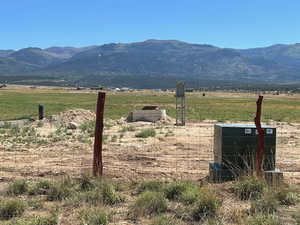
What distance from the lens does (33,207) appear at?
779 centimetres

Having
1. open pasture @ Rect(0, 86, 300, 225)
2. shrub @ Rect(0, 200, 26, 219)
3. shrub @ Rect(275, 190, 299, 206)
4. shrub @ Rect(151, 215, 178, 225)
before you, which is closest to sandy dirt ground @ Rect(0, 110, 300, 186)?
open pasture @ Rect(0, 86, 300, 225)

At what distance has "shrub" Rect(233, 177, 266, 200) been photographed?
8227 mm

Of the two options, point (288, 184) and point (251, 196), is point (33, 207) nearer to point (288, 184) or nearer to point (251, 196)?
point (251, 196)

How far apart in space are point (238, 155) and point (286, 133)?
541 inches

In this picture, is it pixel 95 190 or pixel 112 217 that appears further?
pixel 95 190

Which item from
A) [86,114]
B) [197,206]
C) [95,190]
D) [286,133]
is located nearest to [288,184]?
[197,206]

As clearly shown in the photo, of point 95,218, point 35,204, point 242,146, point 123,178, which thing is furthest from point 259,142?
point 35,204

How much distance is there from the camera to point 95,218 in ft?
22.3

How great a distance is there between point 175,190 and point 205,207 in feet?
4.02

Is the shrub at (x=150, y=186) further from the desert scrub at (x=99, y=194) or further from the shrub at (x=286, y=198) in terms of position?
the shrub at (x=286, y=198)

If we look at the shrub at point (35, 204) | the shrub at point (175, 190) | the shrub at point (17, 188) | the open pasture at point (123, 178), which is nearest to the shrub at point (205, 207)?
the open pasture at point (123, 178)

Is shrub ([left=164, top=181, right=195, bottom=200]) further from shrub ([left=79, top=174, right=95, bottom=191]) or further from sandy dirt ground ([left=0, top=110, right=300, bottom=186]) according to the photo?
sandy dirt ground ([left=0, top=110, right=300, bottom=186])

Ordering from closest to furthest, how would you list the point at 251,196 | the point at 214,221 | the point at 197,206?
the point at 214,221, the point at 197,206, the point at 251,196

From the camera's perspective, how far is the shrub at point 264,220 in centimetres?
650
